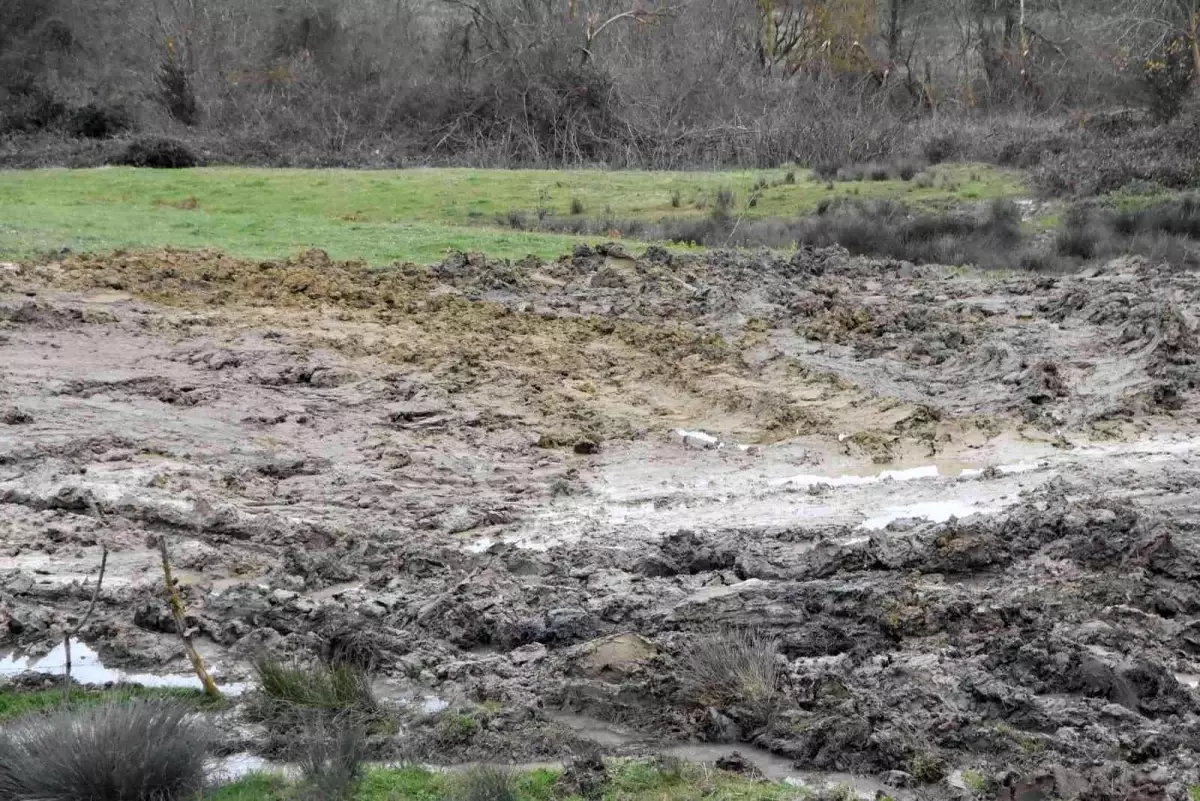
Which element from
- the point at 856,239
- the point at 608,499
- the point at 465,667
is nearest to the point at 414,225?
the point at 856,239

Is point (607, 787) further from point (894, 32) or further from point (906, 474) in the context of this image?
point (894, 32)

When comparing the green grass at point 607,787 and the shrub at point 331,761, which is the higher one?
the shrub at point 331,761

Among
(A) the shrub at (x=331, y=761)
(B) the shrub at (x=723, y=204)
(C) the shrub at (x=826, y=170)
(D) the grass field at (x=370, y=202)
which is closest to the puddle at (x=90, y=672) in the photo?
(A) the shrub at (x=331, y=761)

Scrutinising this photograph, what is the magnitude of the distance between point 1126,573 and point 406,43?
130ft

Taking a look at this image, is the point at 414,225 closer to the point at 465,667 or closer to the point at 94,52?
the point at 465,667

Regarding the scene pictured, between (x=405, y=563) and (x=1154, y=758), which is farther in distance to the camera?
(x=405, y=563)

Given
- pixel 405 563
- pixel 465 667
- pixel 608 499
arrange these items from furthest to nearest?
1. pixel 608 499
2. pixel 405 563
3. pixel 465 667

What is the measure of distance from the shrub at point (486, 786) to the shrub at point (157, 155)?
26866 mm

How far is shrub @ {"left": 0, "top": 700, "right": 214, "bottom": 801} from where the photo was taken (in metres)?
4.38

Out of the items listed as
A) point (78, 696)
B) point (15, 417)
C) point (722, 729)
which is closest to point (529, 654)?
point (722, 729)

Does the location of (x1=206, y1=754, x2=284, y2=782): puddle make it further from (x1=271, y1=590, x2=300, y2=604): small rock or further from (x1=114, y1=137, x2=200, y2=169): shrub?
(x1=114, y1=137, x2=200, y2=169): shrub

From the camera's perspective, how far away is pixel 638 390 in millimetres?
10531

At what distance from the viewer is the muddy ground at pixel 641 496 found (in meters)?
5.10

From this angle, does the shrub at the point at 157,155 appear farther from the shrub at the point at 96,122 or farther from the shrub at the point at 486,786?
the shrub at the point at 486,786
